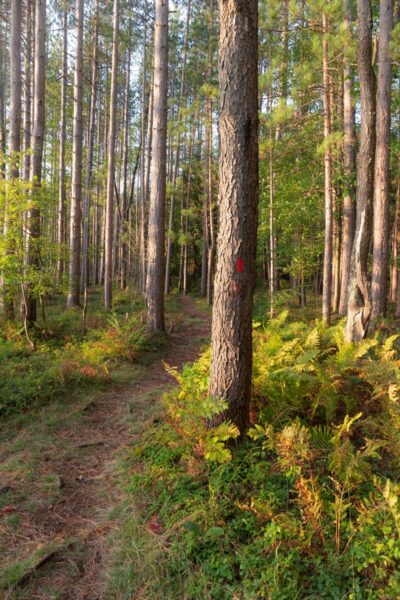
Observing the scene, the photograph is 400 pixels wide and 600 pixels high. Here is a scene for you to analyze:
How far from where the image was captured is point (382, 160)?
9.56 metres

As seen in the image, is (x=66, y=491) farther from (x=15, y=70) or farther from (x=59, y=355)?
(x=15, y=70)

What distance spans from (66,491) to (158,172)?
26.4 feet

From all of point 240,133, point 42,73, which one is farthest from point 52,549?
point 42,73

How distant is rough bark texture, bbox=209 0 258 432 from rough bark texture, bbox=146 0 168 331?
253 inches

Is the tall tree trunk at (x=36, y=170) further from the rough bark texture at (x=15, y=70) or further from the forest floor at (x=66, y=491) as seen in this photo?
the forest floor at (x=66, y=491)

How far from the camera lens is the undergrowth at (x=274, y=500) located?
Result: 8.19 ft

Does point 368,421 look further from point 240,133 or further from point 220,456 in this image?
point 240,133

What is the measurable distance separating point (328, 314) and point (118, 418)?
22.4ft

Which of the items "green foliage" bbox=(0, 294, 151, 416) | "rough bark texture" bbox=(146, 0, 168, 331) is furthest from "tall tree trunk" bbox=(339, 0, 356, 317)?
"green foliage" bbox=(0, 294, 151, 416)

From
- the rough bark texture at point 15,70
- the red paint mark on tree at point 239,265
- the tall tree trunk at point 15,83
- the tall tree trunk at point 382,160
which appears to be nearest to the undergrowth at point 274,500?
the red paint mark on tree at point 239,265

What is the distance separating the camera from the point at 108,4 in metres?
17.7

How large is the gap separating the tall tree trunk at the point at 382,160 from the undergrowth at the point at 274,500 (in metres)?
6.61

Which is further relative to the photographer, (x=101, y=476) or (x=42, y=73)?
(x=42, y=73)

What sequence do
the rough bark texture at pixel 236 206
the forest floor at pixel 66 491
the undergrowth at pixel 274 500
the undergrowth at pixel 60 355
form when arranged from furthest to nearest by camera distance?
the undergrowth at pixel 60 355, the rough bark texture at pixel 236 206, the forest floor at pixel 66 491, the undergrowth at pixel 274 500
